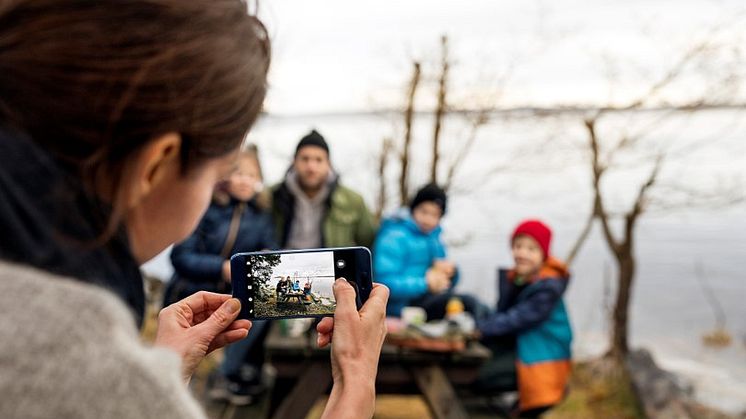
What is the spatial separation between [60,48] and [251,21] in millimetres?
221

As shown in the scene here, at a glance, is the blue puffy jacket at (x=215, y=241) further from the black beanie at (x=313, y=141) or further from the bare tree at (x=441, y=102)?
the bare tree at (x=441, y=102)

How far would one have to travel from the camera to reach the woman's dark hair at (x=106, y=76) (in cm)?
69

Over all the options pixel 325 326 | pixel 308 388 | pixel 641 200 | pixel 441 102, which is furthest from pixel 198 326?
pixel 441 102

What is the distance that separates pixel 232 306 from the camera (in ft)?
3.91

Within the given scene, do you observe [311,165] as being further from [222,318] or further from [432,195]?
[222,318]

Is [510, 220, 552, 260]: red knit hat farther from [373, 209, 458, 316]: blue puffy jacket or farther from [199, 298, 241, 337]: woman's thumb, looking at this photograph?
[199, 298, 241, 337]: woman's thumb

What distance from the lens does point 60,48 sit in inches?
27.3

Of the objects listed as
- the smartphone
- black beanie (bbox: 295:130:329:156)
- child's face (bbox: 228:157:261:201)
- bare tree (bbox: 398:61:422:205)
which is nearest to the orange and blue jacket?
black beanie (bbox: 295:130:329:156)

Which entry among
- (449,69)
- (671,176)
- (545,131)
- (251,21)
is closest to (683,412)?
(671,176)

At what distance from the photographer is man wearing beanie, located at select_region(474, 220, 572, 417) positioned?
3.76 meters

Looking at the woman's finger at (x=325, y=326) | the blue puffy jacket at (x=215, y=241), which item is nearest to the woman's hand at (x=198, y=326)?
the woman's finger at (x=325, y=326)

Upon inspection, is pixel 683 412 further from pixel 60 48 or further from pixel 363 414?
pixel 60 48

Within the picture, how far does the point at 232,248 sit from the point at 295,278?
8.16 feet

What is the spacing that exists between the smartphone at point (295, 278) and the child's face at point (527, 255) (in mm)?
2684
